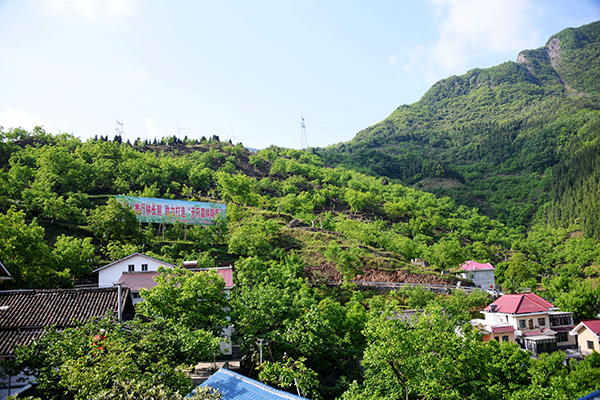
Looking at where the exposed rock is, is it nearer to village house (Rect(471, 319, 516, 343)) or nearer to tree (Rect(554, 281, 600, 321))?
village house (Rect(471, 319, 516, 343))

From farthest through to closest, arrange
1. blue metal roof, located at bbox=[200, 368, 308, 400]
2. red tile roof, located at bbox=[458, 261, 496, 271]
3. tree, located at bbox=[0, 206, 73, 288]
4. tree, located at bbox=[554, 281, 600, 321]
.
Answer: red tile roof, located at bbox=[458, 261, 496, 271] → tree, located at bbox=[554, 281, 600, 321] → tree, located at bbox=[0, 206, 73, 288] → blue metal roof, located at bbox=[200, 368, 308, 400]

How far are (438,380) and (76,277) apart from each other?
24676mm

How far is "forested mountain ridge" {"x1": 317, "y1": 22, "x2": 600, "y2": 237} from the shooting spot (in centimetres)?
10109

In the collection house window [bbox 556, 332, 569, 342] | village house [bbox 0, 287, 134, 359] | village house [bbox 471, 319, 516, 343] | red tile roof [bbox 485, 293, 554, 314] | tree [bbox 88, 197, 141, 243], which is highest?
tree [bbox 88, 197, 141, 243]

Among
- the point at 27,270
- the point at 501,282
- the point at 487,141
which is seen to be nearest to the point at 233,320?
the point at 27,270

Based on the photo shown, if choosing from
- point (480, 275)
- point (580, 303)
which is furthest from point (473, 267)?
point (580, 303)

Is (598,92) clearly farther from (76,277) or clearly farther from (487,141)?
(76,277)

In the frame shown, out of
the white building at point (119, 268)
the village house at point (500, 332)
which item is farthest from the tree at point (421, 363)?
the village house at point (500, 332)

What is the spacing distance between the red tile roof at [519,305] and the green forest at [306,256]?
7.66 ft

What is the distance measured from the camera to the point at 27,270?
2014 cm

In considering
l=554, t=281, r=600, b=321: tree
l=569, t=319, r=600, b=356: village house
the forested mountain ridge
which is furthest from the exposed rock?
the forested mountain ridge

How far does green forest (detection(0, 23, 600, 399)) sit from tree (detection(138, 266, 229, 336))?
0.09 m

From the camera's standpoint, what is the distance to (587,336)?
29.9 meters

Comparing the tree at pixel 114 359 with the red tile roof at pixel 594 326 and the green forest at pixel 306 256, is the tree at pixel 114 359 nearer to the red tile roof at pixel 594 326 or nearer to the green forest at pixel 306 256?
the green forest at pixel 306 256
